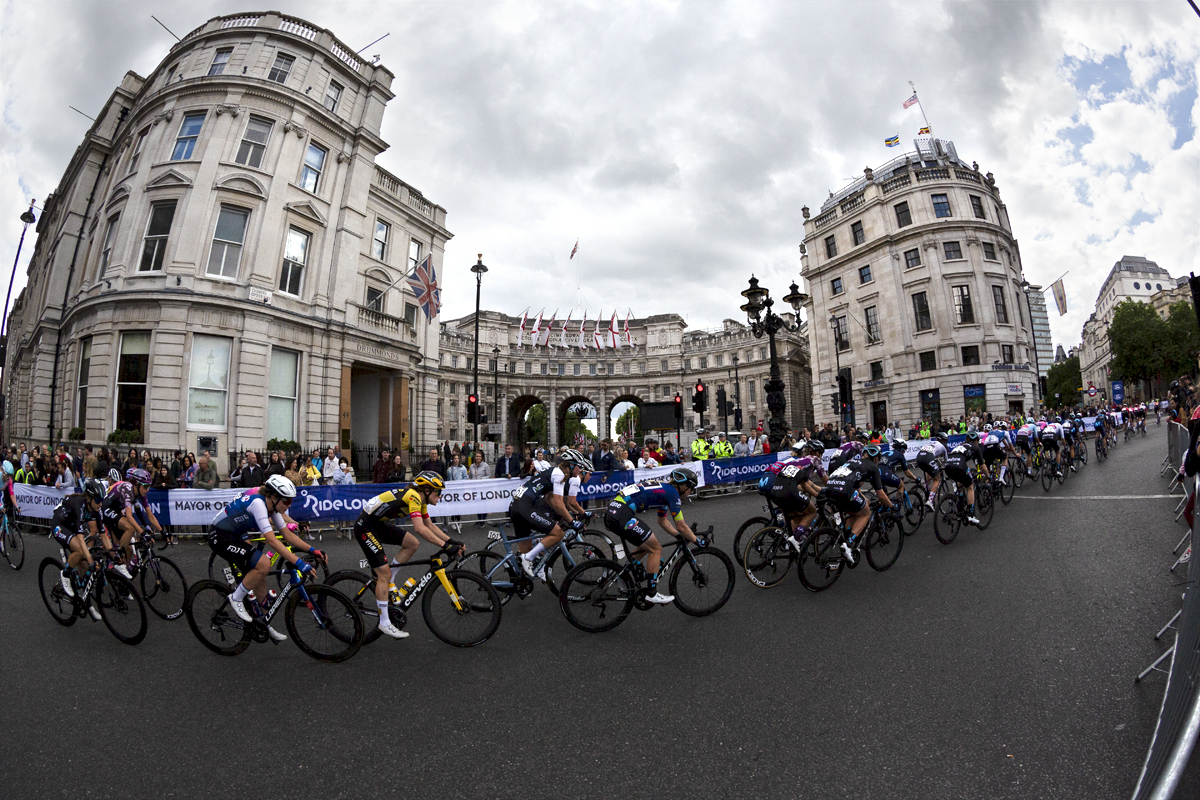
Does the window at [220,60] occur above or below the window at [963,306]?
above

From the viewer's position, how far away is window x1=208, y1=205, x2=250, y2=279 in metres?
17.1

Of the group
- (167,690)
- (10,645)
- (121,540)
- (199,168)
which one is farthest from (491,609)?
(199,168)

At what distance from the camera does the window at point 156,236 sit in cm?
1686

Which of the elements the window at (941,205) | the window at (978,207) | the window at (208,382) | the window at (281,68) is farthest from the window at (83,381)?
the window at (978,207)

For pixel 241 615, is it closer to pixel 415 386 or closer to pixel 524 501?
pixel 524 501

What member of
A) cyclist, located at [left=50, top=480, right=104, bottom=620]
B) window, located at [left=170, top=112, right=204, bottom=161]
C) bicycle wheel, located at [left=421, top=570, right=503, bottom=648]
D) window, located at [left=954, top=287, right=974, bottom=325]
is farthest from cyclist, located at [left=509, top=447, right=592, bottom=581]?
window, located at [left=954, top=287, right=974, bottom=325]

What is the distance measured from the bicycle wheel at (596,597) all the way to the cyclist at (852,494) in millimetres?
3169

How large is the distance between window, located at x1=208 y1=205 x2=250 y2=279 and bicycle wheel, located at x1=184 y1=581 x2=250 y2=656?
52.0ft

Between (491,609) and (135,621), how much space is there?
153 inches

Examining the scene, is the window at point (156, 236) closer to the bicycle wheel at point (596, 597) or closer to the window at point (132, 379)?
Answer: the window at point (132, 379)

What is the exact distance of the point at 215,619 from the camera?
16.8ft

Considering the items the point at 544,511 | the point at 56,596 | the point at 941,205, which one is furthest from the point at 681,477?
the point at 941,205

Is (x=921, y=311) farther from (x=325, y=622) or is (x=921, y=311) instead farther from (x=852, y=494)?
(x=325, y=622)

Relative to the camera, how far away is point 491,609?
209 inches
